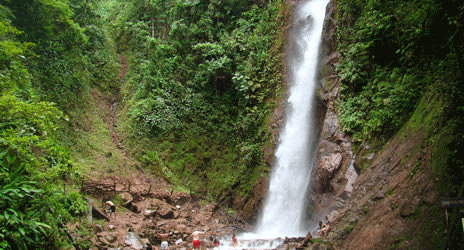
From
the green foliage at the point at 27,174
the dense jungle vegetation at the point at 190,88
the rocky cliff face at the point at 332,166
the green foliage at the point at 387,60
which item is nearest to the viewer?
the green foliage at the point at 27,174

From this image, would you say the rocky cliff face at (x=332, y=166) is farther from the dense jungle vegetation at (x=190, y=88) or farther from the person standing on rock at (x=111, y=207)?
the person standing on rock at (x=111, y=207)

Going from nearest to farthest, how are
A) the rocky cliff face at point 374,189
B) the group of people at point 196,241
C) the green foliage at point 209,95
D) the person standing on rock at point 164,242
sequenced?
the rocky cliff face at point 374,189 < the group of people at point 196,241 < the person standing on rock at point 164,242 < the green foliage at point 209,95

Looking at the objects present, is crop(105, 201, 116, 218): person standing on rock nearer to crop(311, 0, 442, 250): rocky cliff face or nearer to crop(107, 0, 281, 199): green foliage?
crop(107, 0, 281, 199): green foliage

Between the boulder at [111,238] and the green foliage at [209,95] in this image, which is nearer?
the boulder at [111,238]

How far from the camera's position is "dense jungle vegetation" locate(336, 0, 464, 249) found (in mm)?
5301

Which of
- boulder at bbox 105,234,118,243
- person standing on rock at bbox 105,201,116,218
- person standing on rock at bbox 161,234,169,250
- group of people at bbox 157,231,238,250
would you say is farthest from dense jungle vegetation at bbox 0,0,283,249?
person standing on rock at bbox 161,234,169,250

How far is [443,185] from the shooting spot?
5.38 m

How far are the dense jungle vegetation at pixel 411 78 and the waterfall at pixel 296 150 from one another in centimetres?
241

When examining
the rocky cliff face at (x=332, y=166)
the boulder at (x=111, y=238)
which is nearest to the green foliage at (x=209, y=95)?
the rocky cliff face at (x=332, y=166)

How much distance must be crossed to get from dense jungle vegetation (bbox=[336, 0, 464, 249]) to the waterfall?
2.41 m

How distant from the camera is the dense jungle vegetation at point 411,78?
5.30 metres

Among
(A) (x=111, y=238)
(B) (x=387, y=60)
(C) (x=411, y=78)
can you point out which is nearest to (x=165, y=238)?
(A) (x=111, y=238)

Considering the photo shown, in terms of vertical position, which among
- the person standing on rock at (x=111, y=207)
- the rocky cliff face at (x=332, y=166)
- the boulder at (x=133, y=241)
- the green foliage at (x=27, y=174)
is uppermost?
the rocky cliff face at (x=332, y=166)

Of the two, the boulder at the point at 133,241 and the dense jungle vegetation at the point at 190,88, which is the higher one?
the dense jungle vegetation at the point at 190,88
